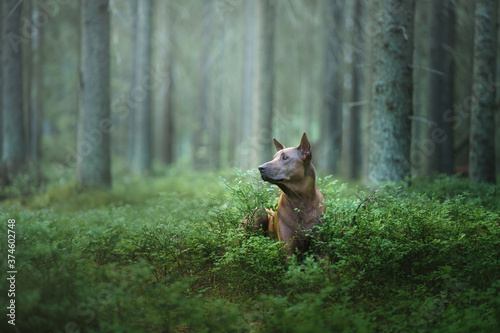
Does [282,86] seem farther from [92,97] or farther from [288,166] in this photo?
[288,166]

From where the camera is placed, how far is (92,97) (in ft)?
32.6

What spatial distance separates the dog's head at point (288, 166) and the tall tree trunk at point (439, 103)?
814 centimetres

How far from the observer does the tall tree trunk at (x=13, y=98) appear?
12047 mm

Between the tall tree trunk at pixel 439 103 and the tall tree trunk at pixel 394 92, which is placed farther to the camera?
the tall tree trunk at pixel 439 103

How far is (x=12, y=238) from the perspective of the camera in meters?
4.56

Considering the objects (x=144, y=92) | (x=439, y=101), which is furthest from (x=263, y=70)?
(x=144, y=92)

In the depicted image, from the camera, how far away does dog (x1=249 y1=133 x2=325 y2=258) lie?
4.91m

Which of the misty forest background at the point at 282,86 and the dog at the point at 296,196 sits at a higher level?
the misty forest background at the point at 282,86

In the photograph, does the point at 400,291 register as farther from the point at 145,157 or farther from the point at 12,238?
the point at 145,157

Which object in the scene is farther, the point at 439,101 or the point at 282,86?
the point at 282,86

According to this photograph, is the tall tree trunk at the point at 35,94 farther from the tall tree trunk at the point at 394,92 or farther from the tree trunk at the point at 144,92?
the tall tree trunk at the point at 394,92

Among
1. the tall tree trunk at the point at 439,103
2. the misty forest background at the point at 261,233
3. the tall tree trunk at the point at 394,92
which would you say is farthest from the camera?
the tall tree trunk at the point at 439,103

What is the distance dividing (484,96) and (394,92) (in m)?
3.06

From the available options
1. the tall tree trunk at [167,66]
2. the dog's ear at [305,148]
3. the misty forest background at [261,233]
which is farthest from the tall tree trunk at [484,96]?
the tall tree trunk at [167,66]
